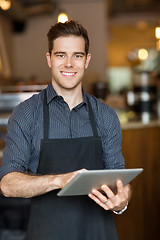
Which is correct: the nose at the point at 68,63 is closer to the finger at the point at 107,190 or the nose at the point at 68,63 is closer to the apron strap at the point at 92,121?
the apron strap at the point at 92,121

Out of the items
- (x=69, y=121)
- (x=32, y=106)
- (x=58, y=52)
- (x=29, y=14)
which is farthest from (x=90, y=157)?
(x=29, y=14)

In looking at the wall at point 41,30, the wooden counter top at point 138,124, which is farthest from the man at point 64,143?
the wall at point 41,30

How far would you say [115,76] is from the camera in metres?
11.9

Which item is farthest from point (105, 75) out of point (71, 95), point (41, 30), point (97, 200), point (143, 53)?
point (97, 200)

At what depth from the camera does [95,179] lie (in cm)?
116

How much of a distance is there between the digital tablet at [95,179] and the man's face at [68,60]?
39cm

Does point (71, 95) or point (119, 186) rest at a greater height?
point (71, 95)

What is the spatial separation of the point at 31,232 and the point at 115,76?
10.6m

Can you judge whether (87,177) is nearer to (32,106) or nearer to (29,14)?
(32,106)

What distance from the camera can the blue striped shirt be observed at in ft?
4.50

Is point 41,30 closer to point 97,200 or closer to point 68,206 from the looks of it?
point 68,206

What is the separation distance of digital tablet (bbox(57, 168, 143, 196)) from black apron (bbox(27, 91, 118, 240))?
217mm

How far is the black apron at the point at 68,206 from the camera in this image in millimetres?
1430

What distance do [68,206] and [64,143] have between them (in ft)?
0.83
